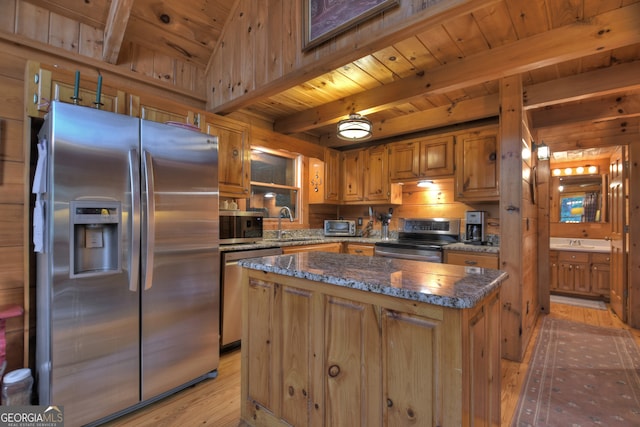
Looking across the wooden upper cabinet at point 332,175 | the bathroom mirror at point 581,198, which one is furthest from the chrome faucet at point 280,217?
the bathroom mirror at point 581,198

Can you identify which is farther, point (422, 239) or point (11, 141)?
point (422, 239)

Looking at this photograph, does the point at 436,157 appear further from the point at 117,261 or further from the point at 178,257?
the point at 117,261

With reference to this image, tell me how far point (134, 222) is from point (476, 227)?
3300 mm

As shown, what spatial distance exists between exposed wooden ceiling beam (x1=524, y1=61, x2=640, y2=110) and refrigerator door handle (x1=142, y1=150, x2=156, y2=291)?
10.7 feet

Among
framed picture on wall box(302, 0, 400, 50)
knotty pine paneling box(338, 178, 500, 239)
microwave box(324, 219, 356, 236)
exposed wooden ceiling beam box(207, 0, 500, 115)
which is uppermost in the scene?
framed picture on wall box(302, 0, 400, 50)

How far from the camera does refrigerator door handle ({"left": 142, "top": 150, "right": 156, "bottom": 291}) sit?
71.8 inches

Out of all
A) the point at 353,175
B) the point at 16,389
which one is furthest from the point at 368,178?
the point at 16,389

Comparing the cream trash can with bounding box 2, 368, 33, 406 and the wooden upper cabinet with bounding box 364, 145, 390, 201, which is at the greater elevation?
the wooden upper cabinet with bounding box 364, 145, 390, 201

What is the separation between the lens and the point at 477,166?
3.35 m

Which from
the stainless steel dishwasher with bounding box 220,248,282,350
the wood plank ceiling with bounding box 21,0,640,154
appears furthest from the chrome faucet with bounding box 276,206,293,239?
the wood plank ceiling with bounding box 21,0,640,154

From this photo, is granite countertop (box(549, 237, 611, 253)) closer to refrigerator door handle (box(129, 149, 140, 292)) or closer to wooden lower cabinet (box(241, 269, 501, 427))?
wooden lower cabinet (box(241, 269, 501, 427))

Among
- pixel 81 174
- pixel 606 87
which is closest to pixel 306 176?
pixel 81 174

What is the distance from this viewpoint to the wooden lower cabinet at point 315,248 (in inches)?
125

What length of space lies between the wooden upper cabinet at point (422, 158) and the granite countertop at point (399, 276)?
233 cm
